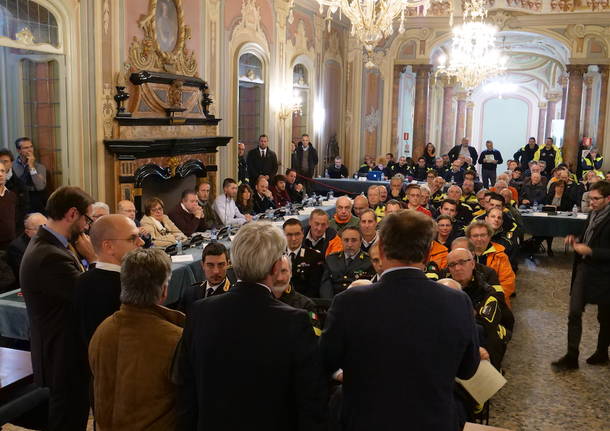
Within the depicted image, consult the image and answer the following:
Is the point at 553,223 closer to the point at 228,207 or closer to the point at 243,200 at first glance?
the point at 243,200

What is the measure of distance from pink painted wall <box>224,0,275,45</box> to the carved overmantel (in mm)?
1284

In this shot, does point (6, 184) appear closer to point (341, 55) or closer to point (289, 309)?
point (289, 309)

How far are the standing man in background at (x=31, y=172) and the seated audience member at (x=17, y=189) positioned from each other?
14 cm

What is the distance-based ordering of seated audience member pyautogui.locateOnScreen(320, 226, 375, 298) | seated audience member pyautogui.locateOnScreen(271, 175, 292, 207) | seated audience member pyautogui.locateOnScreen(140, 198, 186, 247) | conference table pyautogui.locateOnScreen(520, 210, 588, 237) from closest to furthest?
seated audience member pyautogui.locateOnScreen(320, 226, 375, 298), seated audience member pyautogui.locateOnScreen(140, 198, 186, 247), conference table pyautogui.locateOnScreen(520, 210, 588, 237), seated audience member pyautogui.locateOnScreen(271, 175, 292, 207)

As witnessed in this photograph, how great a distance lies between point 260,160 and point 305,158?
1.94 m

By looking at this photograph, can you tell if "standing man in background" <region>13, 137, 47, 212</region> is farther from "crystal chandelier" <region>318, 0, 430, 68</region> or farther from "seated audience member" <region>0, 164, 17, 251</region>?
"crystal chandelier" <region>318, 0, 430, 68</region>

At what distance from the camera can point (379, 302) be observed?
191 centimetres

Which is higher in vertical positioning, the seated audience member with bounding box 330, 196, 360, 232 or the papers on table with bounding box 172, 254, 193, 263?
the seated audience member with bounding box 330, 196, 360, 232

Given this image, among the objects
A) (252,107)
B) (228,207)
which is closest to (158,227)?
(228,207)

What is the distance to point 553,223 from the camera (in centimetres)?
850

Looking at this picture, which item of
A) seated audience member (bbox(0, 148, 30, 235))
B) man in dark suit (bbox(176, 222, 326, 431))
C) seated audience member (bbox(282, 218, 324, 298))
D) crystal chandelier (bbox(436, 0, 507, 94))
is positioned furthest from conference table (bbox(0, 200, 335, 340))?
crystal chandelier (bbox(436, 0, 507, 94))

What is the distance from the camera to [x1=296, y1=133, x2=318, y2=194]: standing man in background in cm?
1236

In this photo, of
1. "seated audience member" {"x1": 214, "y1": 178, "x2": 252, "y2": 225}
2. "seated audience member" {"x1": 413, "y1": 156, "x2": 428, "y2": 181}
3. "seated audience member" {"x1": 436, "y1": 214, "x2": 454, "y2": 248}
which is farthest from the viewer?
"seated audience member" {"x1": 413, "y1": 156, "x2": 428, "y2": 181}

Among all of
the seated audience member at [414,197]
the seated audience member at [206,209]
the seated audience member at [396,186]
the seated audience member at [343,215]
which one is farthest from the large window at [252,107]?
the seated audience member at [343,215]
